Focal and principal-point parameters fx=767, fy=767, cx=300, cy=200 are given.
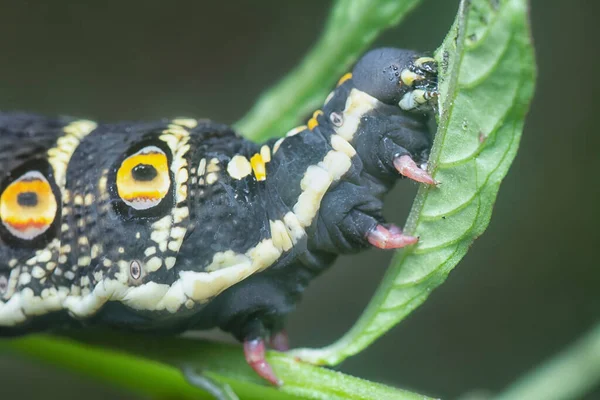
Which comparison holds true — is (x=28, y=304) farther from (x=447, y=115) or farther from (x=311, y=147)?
(x=447, y=115)

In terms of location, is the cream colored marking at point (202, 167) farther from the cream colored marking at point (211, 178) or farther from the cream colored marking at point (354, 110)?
the cream colored marking at point (354, 110)

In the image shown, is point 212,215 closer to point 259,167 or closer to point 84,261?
point 259,167

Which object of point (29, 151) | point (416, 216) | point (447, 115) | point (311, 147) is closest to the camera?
point (447, 115)

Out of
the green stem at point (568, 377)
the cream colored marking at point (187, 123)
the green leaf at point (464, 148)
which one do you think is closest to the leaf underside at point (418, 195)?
the green leaf at point (464, 148)

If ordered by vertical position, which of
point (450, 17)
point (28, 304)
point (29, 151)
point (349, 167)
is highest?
point (450, 17)

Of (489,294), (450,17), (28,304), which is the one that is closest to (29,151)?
(28,304)

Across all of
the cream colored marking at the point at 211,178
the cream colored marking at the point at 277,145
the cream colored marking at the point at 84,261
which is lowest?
the cream colored marking at the point at 84,261
